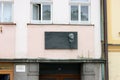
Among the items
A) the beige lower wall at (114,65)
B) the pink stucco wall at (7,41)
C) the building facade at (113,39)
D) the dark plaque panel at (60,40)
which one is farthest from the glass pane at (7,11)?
the beige lower wall at (114,65)

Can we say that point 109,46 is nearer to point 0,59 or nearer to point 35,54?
point 35,54

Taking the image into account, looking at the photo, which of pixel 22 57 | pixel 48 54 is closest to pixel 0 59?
pixel 22 57

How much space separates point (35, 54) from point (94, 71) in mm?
2357

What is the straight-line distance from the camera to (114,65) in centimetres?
1664

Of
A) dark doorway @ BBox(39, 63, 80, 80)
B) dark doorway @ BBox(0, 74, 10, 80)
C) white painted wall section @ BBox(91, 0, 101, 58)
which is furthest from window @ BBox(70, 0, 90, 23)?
dark doorway @ BBox(0, 74, 10, 80)

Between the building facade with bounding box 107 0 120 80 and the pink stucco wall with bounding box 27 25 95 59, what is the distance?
2.33 ft

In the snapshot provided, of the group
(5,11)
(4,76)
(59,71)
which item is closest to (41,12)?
(5,11)

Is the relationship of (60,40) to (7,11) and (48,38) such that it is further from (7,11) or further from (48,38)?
(7,11)

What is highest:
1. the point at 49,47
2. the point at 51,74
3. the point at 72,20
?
the point at 72,20

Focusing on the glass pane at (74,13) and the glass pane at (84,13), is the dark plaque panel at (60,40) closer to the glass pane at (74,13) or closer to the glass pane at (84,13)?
the glass pane at (74,13)

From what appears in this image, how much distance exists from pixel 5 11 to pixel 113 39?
4.36 metres

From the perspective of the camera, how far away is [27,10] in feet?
55.0

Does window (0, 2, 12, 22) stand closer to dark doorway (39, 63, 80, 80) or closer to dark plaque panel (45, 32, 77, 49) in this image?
dark plaque panel (45, 32, 77, 49)

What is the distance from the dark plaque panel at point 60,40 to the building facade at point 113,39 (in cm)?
140
